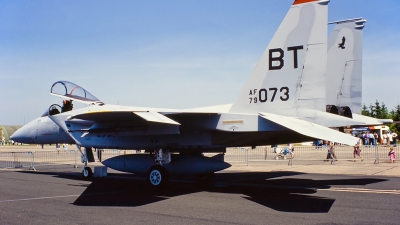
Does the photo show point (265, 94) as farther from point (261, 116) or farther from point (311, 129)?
point (311, 129)

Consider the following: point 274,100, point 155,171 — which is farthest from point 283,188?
point 155,171

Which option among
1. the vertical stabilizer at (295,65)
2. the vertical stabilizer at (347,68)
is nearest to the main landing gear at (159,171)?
the vertical stabilizer at (295,65)

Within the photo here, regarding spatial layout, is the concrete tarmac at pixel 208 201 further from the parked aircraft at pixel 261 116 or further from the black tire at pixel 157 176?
the parked aircraft at pixel 261 116

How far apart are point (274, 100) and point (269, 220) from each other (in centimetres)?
421

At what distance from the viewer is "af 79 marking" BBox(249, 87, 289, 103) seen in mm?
10023

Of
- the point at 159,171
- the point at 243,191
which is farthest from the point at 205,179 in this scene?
the point at 243,191

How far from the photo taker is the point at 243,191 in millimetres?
10375

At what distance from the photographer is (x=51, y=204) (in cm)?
847

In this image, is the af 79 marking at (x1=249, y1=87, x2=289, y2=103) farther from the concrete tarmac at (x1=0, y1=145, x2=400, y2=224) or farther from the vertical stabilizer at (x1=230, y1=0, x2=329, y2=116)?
the concrete tarmac at (x1=0, y1=145, x2=400, y2=224)

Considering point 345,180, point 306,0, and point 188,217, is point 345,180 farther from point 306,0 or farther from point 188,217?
point 188,217

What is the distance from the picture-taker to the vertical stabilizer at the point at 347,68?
14.0 metres

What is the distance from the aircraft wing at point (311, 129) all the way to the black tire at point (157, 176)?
3385 mm

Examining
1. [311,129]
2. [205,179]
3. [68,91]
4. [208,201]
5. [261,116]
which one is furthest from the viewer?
[68,91]

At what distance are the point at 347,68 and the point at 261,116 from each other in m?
6.34
